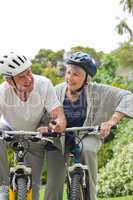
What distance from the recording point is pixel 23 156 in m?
6.16

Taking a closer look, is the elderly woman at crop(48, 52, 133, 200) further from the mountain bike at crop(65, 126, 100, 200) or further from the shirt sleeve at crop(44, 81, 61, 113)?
the shirt sleeve at crop(44, 81, 61, 113)

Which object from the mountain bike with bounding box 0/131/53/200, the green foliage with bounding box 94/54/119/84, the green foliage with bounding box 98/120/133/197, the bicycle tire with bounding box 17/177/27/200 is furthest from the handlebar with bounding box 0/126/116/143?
the green foliage with bounding box 94/54/119/84

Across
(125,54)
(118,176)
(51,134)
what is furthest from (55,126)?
(125,54)

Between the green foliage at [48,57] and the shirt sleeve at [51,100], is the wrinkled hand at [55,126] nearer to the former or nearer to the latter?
the shirt sleeve at [51,100]

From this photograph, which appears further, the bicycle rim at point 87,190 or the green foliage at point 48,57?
the green foliage at point 48,57

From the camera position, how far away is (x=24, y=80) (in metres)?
6.23

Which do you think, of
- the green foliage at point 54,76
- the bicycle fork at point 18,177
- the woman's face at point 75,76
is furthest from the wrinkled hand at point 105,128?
the green foliage at point 54,76

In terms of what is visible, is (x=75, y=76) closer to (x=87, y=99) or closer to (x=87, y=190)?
(x=87, y=99)

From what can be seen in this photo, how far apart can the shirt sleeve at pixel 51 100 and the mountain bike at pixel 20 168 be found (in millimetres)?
Result: 339

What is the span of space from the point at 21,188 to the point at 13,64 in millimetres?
1138

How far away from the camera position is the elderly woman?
21.3ft

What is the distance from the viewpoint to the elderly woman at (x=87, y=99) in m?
6.49

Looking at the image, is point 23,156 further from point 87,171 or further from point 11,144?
point 87,171

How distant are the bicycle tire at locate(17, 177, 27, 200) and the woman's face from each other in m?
1.12
